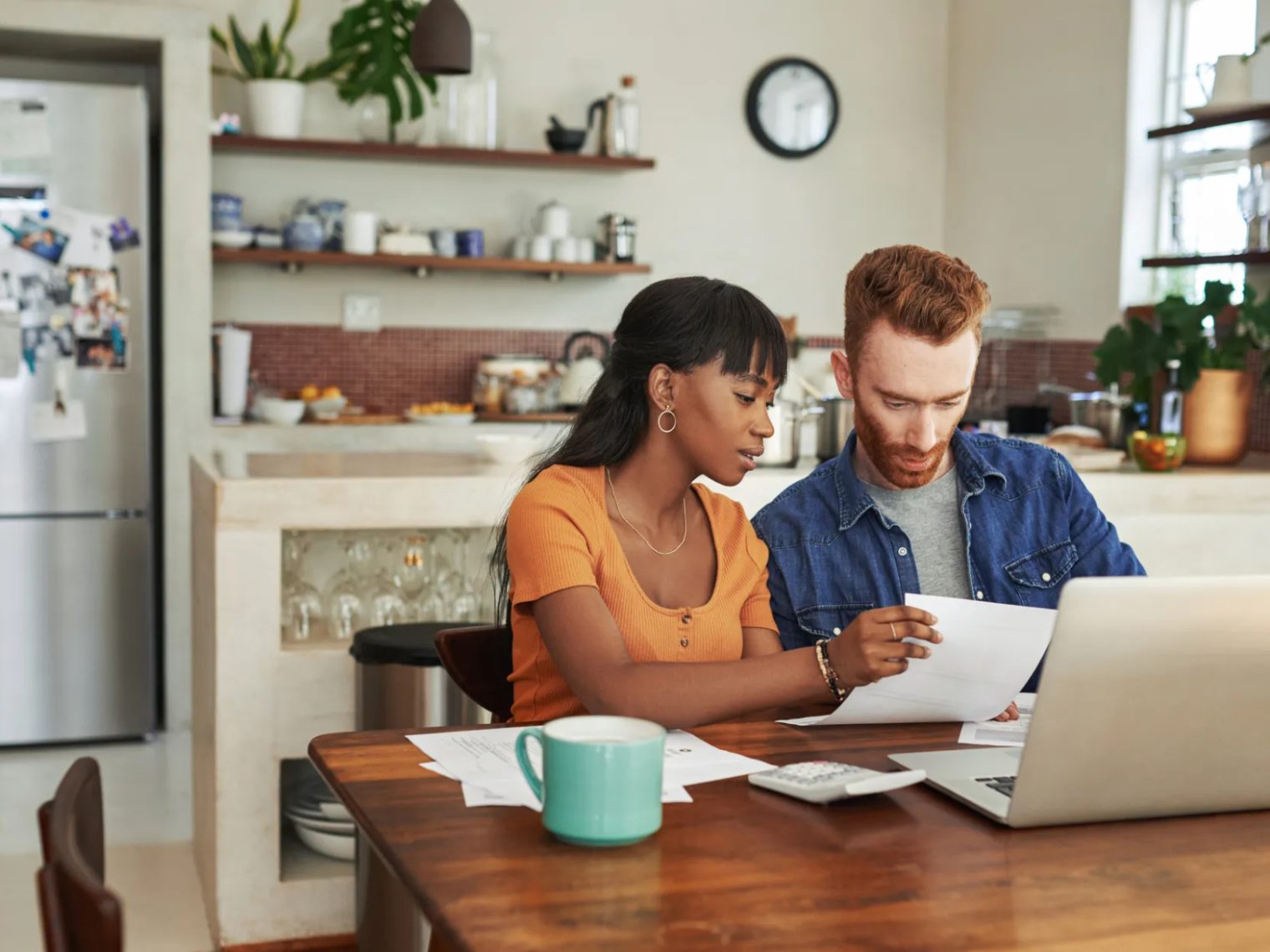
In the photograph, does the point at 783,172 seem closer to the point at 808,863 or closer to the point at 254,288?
the point at 254,288

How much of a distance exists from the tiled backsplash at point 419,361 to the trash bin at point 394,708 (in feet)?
8.87

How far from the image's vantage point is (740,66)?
5715 mm

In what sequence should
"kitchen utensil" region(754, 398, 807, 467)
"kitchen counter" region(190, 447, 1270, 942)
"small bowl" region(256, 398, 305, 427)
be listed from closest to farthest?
"kitchen counter" region(190, 447, 1270, 942), "kitchen utensil" region(754, 398, 807, 467), "small bowl" region(256, 398, 305, 427)

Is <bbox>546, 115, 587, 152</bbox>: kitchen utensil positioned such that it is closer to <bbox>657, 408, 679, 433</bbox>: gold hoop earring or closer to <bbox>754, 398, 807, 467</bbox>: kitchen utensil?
<bbox>754, 398, 807, 467</bbox>: kitchen utensil

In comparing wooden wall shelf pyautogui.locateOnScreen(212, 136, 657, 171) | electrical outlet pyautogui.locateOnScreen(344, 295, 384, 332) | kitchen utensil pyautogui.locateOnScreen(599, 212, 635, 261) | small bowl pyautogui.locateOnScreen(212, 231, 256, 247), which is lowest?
electrical outlet pyautogui.locateOnScreen(344, 295, 384, 332)

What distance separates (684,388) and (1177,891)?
88cm

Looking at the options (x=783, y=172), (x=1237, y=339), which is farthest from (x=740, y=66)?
(x=1237, y=339)

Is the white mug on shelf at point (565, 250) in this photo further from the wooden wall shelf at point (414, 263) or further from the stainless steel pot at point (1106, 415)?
the stainless steel pot at point (1106, 415)

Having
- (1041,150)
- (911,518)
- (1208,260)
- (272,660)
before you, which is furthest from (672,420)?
(1041,150)

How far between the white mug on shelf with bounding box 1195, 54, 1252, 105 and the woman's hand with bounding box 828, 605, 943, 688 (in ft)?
10.5

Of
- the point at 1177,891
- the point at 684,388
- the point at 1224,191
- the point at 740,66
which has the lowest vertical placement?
the point at 1177,891

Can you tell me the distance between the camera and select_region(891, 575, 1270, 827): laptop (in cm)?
115

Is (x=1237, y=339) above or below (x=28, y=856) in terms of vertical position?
above

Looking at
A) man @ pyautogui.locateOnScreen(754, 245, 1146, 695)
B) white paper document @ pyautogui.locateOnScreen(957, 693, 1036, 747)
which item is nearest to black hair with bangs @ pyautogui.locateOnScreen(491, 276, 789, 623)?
man @ pyautogui.locateOnScreen(754, 245, 1146, 695)
